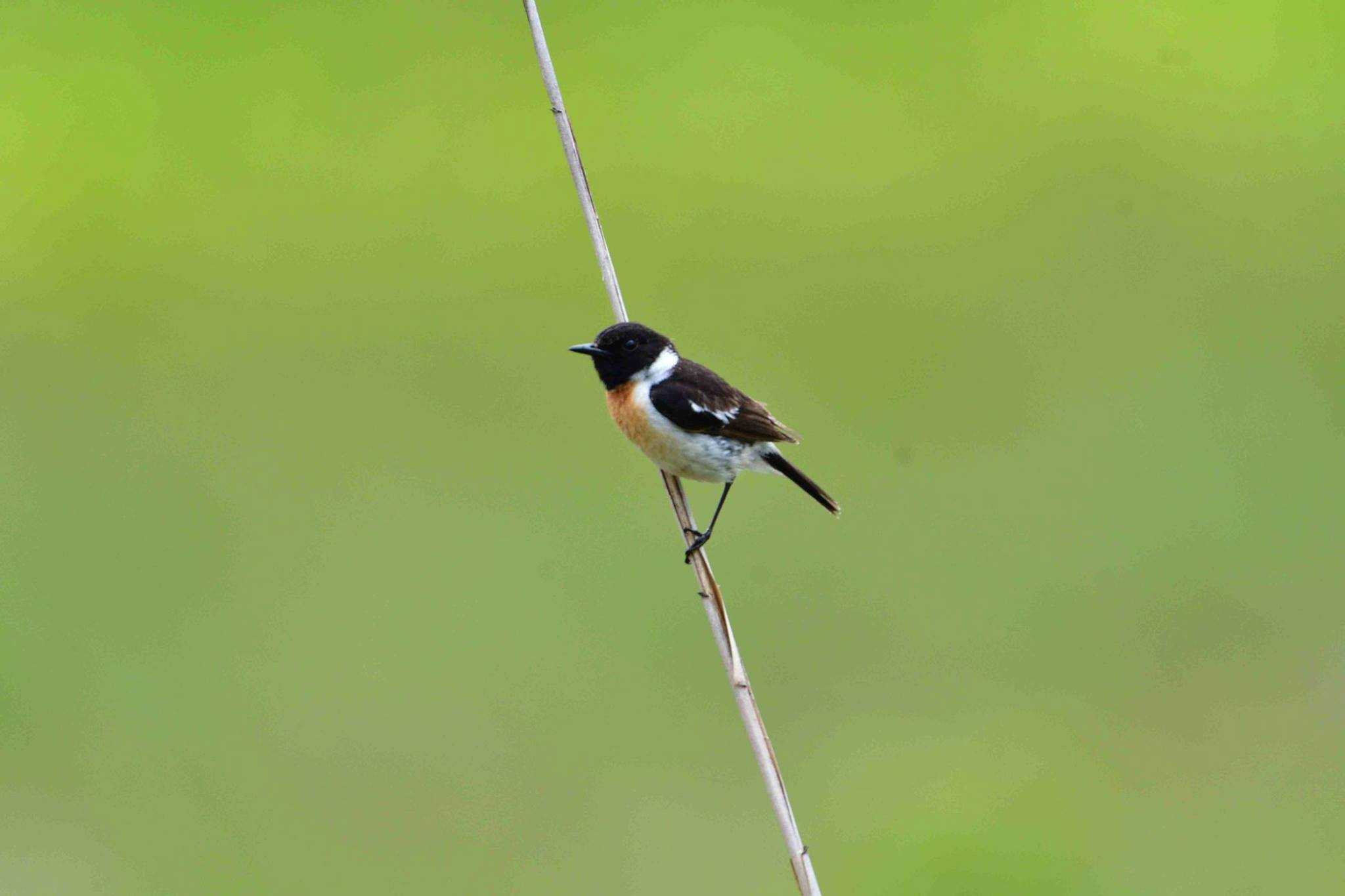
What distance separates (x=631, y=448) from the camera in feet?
26.3

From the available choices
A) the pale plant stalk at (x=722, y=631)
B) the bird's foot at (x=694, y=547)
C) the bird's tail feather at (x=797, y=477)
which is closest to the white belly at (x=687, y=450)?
the bird's tail feather at (x=797, y=477)

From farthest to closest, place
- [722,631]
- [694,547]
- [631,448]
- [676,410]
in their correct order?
[631,448]
[676,410]
[694,547]
[722,631]

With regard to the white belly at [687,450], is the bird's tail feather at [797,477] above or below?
below

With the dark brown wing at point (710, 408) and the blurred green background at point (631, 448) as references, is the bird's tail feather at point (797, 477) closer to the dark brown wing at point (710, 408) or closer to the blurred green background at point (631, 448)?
the dark brown wing at point (710, 408)

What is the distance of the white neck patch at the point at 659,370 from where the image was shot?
4625 mm

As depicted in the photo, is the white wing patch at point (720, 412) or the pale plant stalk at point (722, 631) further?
the white wing patch at point (720, 412)

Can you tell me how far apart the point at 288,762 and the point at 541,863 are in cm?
108

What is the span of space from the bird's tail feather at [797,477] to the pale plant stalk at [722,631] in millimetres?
1194

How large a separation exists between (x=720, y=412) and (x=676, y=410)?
17 centimetres

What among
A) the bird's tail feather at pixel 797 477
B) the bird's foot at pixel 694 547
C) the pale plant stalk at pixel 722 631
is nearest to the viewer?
the pale plant stalk at pixel 722 631

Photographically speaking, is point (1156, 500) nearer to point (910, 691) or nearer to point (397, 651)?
point (910, 691)

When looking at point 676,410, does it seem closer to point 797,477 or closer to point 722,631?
point 797,477

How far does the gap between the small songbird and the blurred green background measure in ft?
6.21

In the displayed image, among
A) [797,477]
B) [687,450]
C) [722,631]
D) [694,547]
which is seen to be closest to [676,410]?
[687,450]
